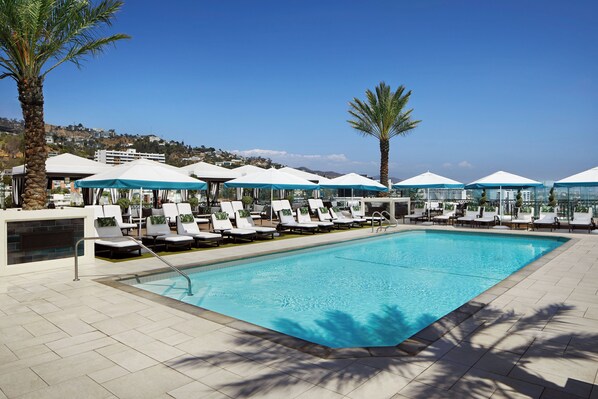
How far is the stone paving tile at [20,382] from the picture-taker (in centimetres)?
301

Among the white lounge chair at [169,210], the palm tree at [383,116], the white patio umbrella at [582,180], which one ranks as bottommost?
the white lounge chair at [169,210]

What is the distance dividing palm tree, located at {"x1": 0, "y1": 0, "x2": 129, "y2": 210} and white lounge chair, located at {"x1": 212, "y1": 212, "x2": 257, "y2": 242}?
4878mm

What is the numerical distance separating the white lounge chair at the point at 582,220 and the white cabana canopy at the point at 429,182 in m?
5.08

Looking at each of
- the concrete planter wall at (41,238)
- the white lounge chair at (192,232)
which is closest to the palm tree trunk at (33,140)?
the concrete planter wall at (41,238)

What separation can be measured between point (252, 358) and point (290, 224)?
1069cm

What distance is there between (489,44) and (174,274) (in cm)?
2133

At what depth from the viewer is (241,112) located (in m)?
37.0

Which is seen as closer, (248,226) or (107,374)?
(107,374)

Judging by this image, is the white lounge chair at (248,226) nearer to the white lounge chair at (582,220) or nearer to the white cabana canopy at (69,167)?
the white cabana canopy at (69,167)

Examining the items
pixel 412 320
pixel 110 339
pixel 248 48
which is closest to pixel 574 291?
pixel 412 320

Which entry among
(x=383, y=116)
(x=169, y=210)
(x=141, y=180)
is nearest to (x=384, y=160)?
(x=383, y=116)

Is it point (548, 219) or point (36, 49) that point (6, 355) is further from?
point (548, 219)

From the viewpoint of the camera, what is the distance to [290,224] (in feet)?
46.8

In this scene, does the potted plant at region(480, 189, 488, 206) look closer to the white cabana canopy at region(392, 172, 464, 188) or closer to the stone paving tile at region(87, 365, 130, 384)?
the white cabana canopy at region(392, 172, 464, 188)
